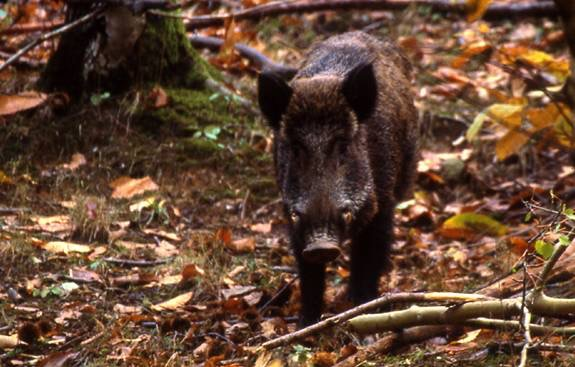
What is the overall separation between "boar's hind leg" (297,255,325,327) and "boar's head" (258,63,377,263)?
0.14 metres

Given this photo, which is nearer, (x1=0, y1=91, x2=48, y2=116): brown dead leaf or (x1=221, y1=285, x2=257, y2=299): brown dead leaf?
(x1=221, y1=285, x2=257, y2=299): brown dead leaf

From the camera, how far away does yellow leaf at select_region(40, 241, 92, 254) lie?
19.8 ft

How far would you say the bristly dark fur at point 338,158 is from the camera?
15.6 ft

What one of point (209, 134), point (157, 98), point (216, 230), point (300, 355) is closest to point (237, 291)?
point (216, 230)

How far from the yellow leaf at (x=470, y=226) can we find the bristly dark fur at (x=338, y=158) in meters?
1.00

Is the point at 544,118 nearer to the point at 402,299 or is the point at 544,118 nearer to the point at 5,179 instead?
the point at 402,299

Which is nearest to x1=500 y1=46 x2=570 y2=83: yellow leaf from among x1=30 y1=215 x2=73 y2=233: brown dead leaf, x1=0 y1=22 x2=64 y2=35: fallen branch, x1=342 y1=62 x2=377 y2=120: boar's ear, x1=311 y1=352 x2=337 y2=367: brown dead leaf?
x1=342 y1=62 x2=377 y2=120: boar's ear

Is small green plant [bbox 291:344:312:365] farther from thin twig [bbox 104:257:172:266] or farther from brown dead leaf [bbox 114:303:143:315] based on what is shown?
thin twig [bbox 104:257:172:266]

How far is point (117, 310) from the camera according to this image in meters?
5.35

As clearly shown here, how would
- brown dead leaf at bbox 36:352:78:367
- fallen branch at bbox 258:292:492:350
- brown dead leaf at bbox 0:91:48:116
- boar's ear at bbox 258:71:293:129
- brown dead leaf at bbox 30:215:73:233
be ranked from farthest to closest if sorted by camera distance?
brown dead leaf at bbox 0:91:48:116, brown dead leaf at bbox 30:215:73:233, boar's ear at bbox 258:71:293:129, brown dead leaf at bbox 36:352:78:367, fallen branch at bbox 258:292:492:350

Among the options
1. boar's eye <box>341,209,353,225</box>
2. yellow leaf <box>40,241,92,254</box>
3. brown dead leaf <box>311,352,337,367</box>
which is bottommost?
yellow leaf <box>40,241,92,254</box>

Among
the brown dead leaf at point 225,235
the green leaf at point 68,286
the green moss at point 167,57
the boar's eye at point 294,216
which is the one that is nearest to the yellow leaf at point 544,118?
the boar's eye at point 294,216

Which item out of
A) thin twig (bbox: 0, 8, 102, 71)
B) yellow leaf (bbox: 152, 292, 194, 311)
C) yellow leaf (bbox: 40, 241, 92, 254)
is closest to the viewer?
yellow leaf (bbox: 152, 292, 194, 311)

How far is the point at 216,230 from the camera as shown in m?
6.86
